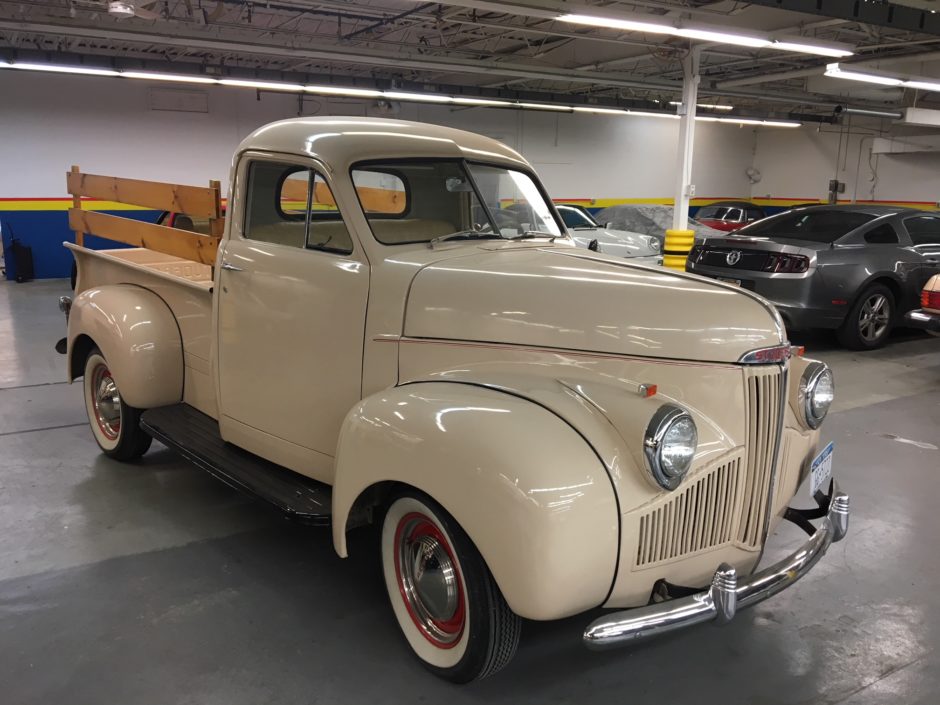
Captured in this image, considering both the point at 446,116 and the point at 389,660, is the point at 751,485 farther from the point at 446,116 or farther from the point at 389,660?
the point at 446,116

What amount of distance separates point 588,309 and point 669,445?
2.06ft

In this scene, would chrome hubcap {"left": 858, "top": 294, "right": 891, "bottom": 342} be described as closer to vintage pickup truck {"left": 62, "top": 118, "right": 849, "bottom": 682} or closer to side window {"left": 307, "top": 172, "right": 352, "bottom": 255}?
vintage pickup truck {"left": 62, "top": 118, "right": 849, "bottom": 682}

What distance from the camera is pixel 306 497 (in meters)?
3.18

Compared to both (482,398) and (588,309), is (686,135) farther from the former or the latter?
(482,398)

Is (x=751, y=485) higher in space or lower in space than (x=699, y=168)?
lower

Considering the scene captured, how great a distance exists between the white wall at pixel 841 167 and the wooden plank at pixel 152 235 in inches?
864

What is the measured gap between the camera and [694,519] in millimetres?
2443

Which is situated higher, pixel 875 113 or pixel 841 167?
pixel 875 113

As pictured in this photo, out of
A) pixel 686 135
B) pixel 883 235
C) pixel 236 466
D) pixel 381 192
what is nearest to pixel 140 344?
pixel 236 466

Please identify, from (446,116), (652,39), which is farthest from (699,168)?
(652,39)

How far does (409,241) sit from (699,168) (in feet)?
73.0

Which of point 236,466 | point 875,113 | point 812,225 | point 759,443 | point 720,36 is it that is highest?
point 875,113

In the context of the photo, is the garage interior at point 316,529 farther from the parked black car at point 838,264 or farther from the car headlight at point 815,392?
A: the car headlight at point 815,392

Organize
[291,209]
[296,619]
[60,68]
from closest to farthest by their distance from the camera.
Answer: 1. [296,619]
2. [291,209]
3. [60,68]
